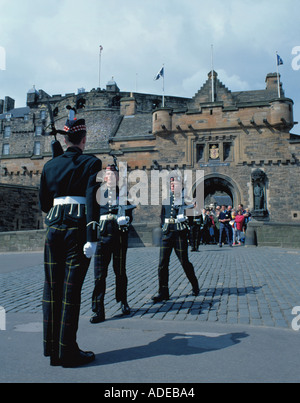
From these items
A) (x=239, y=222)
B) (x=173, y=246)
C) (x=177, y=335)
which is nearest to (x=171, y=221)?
(x=173, y=246)

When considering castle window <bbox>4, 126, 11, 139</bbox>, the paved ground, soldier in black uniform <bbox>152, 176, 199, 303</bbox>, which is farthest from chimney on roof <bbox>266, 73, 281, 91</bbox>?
castle window <bbox>4, 126, 11, 139</bbox>

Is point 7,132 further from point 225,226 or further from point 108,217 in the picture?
point 108,217

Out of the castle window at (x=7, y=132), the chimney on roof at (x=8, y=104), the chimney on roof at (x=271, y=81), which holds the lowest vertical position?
the chimney on roof at (x=271, y=81)

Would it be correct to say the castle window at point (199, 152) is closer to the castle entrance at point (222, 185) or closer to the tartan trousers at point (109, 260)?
the castle entrance at point (222, 185)

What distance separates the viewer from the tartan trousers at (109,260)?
3.93 metres

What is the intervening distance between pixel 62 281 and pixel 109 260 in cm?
153

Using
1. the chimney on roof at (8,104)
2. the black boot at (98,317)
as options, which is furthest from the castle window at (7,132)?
the black boot at (98,317)

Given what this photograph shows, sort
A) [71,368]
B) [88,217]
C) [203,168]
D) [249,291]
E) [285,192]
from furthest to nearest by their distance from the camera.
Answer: [203,168] < [285,192] < [249,291] < [88,217] < [71,368]

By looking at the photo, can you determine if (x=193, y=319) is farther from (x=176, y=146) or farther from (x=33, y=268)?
(x=176, y=146)

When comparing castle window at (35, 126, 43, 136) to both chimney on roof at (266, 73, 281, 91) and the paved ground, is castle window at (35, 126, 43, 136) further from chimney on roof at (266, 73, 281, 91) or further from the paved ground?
the paved ground

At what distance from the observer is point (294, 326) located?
3.48 metres

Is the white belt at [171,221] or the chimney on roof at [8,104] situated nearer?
the white belt at [171,221]

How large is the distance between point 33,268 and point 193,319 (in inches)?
214
